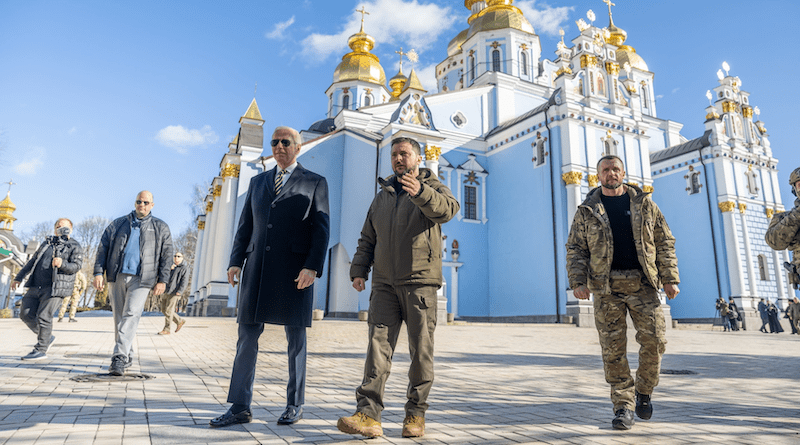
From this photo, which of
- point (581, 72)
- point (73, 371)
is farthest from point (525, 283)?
point (73, 371)

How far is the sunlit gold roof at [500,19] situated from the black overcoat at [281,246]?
28547mm


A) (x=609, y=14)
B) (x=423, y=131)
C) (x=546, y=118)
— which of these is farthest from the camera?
(x=609, y=14)

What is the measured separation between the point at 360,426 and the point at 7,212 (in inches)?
2169

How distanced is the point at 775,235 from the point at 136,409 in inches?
190

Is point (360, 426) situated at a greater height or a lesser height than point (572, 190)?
lesser

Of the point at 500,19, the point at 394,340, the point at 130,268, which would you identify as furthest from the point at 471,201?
the point at 394,340

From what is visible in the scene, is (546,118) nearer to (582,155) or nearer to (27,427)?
(582,155)

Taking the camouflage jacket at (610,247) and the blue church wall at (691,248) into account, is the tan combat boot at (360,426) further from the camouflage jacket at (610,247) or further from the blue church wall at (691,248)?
the blue church wall at (691,248)

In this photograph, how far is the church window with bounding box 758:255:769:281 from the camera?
84.3 feet

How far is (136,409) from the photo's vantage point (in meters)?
3.89

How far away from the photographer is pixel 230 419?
3.45 meters

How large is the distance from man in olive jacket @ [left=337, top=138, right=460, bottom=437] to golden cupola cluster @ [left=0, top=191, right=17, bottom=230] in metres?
54.6

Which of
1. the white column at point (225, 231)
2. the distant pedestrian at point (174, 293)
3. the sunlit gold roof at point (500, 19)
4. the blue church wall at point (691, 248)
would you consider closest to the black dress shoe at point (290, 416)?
the distant pedestrian at point (174, 293)

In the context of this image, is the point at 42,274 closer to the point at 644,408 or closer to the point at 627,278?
the point at 627,278
